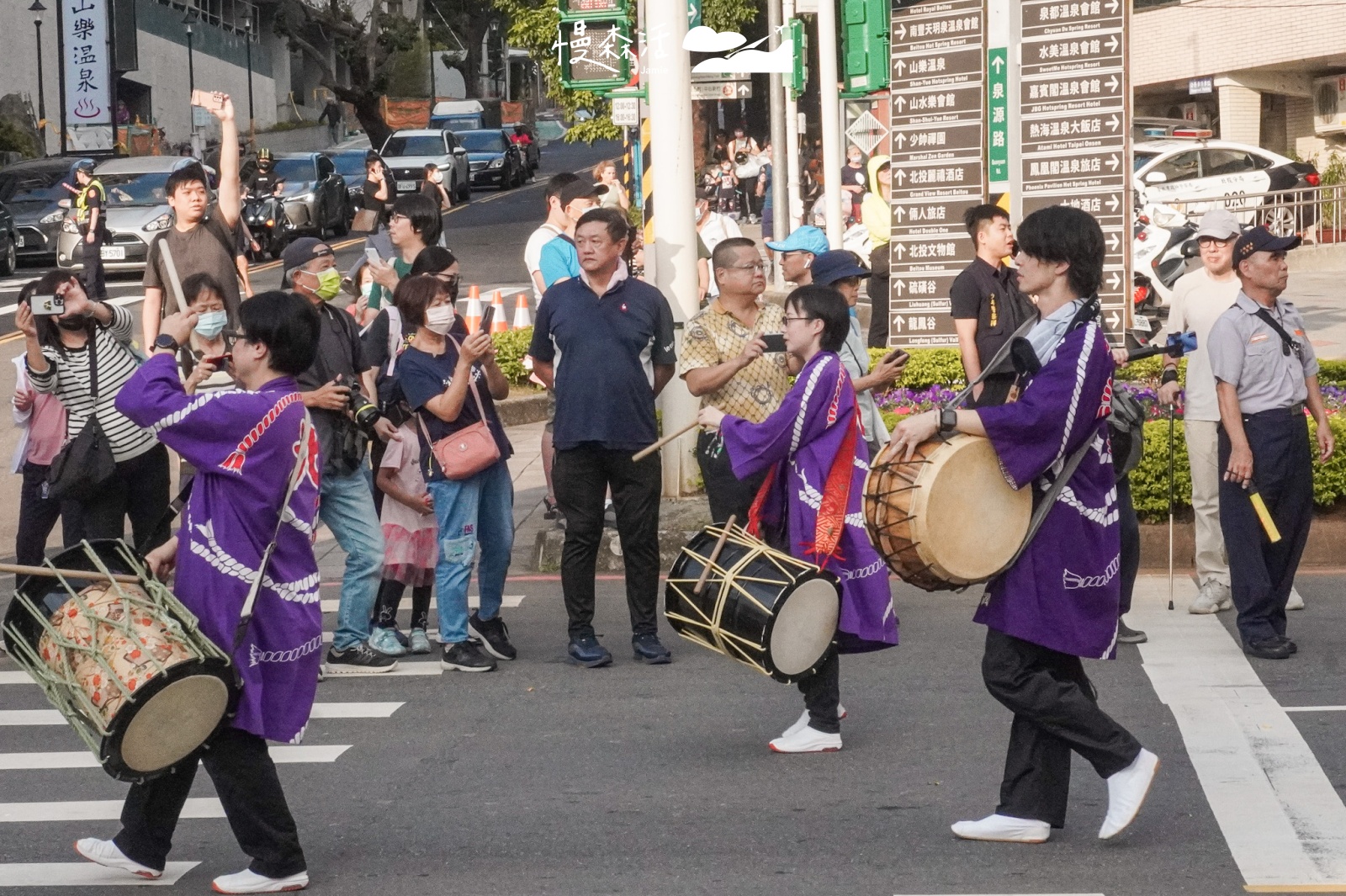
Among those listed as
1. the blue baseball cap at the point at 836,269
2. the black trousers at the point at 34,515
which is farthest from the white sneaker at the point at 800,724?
the black trousers at the point at 34,515

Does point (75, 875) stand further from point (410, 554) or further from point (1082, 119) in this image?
point (1082, 119)

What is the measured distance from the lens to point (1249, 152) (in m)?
25.0

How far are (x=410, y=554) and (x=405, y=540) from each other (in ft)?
0.22

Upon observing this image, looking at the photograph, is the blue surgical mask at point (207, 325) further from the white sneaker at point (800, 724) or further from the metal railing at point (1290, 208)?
the metal railing at point (1290, 208)

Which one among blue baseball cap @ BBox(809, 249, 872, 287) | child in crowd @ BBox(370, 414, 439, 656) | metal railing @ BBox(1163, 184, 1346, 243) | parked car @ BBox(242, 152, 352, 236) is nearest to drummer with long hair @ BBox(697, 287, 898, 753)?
blue baseball cap @ BBox(809, 249, 872, 287)

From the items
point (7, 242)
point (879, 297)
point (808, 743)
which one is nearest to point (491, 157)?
point (7, 242)

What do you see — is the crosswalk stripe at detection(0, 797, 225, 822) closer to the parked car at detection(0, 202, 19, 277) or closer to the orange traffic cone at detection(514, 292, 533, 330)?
the orange traffic cone at detection(514, 292, 533, 330)

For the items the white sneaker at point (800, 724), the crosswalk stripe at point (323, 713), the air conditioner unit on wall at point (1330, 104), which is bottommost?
the crosswalk stripe at point (323, 713)

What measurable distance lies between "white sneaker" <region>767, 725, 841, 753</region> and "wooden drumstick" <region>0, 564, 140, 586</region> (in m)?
2.53

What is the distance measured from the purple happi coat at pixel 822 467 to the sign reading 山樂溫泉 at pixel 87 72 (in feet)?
129

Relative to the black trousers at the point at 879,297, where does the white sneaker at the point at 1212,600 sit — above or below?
below

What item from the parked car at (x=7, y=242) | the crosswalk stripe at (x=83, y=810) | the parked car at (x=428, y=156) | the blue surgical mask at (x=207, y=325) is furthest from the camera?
the parked car at (x=428, y=156)

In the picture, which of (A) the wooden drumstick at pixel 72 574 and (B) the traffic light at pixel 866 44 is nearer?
(A) the wooden drumstick at pixel 72 574

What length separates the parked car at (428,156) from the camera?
39.7m
